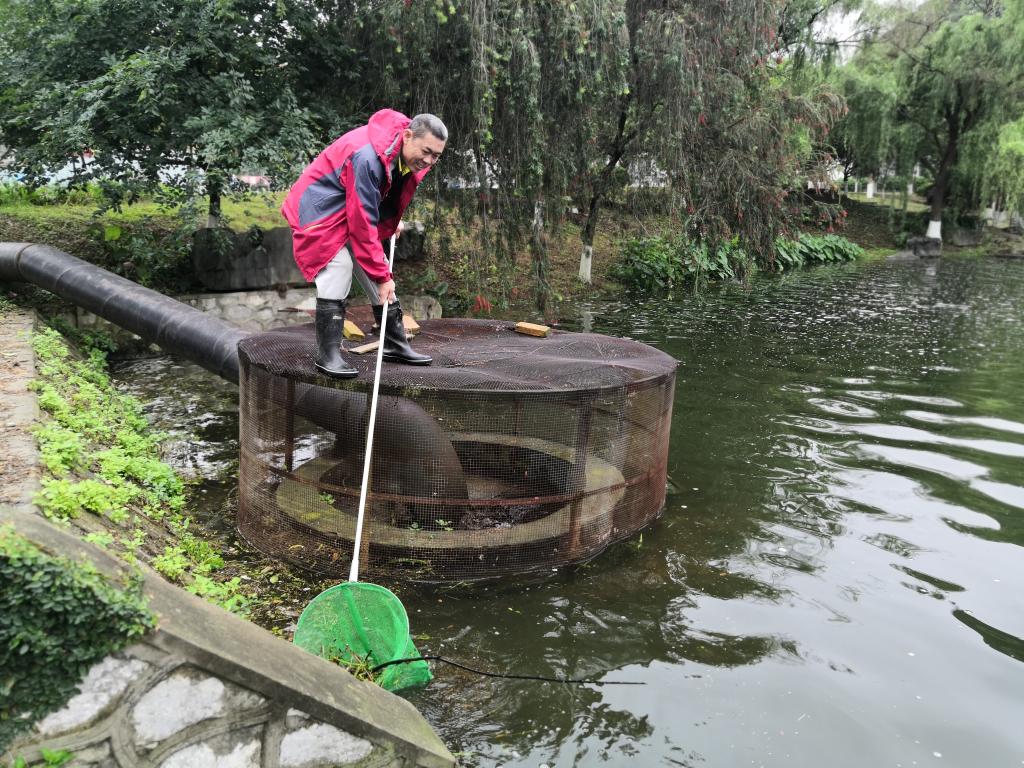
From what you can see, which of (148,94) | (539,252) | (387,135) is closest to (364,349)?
(387,135)

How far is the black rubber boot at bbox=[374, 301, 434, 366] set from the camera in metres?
5.42

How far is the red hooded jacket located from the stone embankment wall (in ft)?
8.72

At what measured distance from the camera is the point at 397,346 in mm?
5445

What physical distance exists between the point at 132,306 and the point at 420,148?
4.83 meters

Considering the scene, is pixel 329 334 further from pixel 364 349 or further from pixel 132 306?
pixel 132 306

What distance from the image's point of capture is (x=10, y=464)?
12.3ft

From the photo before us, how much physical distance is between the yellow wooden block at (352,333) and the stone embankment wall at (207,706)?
11.0 ft

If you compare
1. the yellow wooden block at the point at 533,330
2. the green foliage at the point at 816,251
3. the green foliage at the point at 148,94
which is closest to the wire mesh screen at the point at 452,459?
the yellow wooden block at the point at 533,330

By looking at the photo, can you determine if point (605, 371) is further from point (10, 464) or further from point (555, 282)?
point (555, 282)

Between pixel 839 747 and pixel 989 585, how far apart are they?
2.32 m

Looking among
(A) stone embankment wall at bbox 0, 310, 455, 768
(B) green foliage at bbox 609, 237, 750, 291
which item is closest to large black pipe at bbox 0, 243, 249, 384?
(A) stone embankment wall at bbox 0, 310, 455, 768

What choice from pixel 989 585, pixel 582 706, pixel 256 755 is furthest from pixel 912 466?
pixel 256 755

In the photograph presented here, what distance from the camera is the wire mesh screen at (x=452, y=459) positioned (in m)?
4.85

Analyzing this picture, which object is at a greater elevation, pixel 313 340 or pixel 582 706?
pixel 313 340
